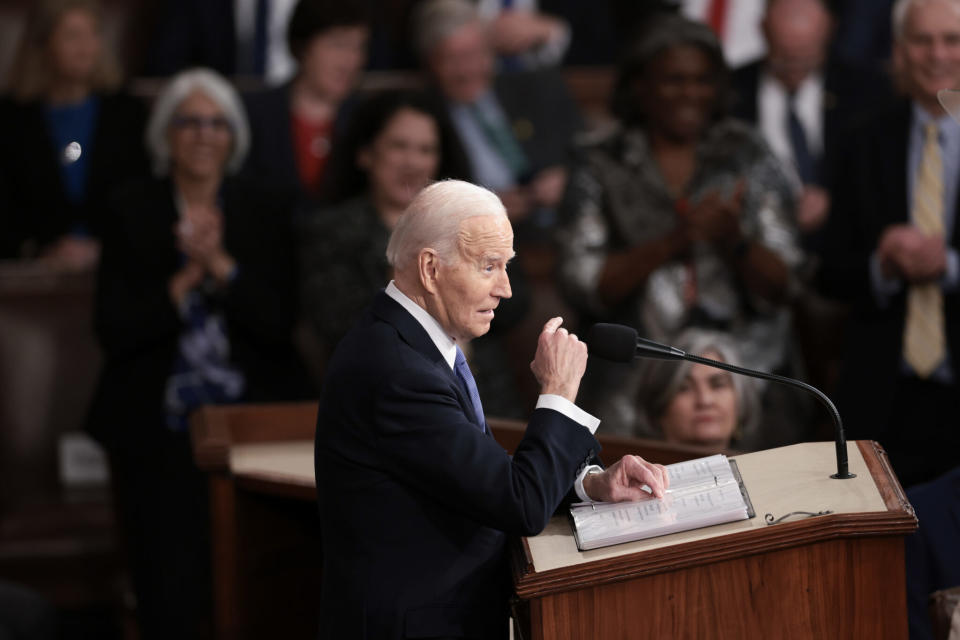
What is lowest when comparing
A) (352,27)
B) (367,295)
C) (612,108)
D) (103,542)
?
(103,542)

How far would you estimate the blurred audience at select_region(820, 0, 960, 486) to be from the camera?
363 centimetres

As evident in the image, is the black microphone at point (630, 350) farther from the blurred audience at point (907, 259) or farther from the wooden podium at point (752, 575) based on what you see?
the blurred audience at point (907, 259)

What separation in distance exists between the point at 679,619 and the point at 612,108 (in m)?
2.23

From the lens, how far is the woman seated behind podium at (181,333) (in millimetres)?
3598

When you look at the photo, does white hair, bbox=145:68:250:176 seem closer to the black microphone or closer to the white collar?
the white collar

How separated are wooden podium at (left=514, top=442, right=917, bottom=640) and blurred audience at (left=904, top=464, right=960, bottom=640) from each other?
1.35 ft

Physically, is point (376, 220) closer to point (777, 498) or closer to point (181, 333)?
point (181, 333)

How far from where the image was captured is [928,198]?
3.72 metres

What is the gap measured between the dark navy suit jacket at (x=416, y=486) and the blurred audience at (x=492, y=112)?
2.41 meters

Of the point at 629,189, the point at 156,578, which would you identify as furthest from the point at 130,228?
the point at 629,189

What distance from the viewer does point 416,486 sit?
79.4 inches

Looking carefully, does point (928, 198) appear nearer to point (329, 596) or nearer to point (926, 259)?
point (926, 259)

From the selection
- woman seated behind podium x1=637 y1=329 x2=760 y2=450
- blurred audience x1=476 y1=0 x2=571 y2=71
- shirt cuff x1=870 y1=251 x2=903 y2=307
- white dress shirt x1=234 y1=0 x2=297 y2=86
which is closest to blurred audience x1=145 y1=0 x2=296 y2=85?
white dress shirt x1=234 y1=0 x2=297 y2=86

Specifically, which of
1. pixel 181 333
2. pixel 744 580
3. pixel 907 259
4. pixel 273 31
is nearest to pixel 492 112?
pixel 273 31
